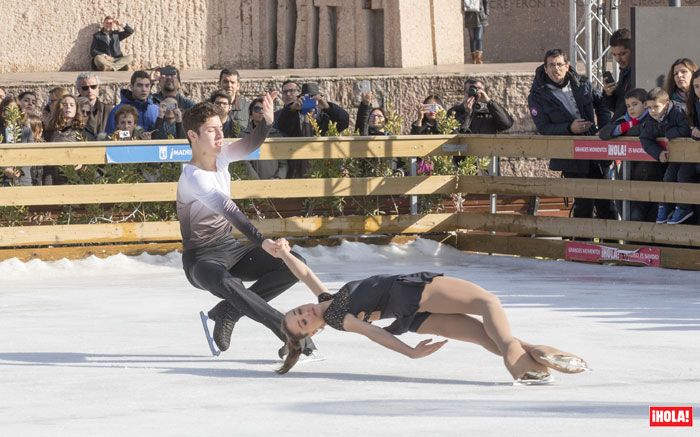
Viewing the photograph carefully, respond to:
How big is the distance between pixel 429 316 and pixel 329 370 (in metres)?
0.86

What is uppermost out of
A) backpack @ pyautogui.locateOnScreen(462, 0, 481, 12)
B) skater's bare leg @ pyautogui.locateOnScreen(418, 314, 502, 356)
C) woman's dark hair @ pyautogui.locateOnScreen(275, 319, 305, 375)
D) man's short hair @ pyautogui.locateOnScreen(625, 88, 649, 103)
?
backpack @ pyautogui.locateOnScreen(462, 0, 481, 12)

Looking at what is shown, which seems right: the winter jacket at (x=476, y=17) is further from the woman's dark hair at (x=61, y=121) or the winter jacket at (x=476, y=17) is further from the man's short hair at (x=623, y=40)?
the woman's dark hair at (x=61, y=121)

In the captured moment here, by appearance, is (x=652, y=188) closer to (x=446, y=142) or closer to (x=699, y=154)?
(x=699, y=154)

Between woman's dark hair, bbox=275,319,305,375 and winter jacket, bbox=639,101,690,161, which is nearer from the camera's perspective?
woman's dark hair, bbox=275,319,305,375

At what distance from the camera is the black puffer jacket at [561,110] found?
14242 mm

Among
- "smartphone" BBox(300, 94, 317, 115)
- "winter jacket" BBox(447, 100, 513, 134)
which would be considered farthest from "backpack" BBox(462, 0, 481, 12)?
"smartphone" BBox(300, 94, 317, 115)

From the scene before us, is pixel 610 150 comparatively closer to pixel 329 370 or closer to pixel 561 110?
pixel 561 110

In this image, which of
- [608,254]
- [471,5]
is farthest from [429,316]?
[471,5]

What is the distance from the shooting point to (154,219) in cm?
1452

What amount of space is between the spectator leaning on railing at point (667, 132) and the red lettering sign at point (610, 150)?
0.75 ft

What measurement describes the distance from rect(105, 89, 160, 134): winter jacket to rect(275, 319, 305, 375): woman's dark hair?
6700mm

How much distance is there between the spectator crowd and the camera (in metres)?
13.2

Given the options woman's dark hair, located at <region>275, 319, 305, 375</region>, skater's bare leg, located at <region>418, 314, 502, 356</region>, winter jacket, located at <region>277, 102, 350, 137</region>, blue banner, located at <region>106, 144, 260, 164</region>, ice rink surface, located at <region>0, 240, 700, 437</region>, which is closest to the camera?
ice rink surface, located at <region>0, 240, 700, 437</region>

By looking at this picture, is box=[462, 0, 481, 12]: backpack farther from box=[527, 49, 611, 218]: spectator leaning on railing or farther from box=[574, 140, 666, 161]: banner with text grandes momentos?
box=[574, 140, 666, 161]: banner with text grandes momentos
